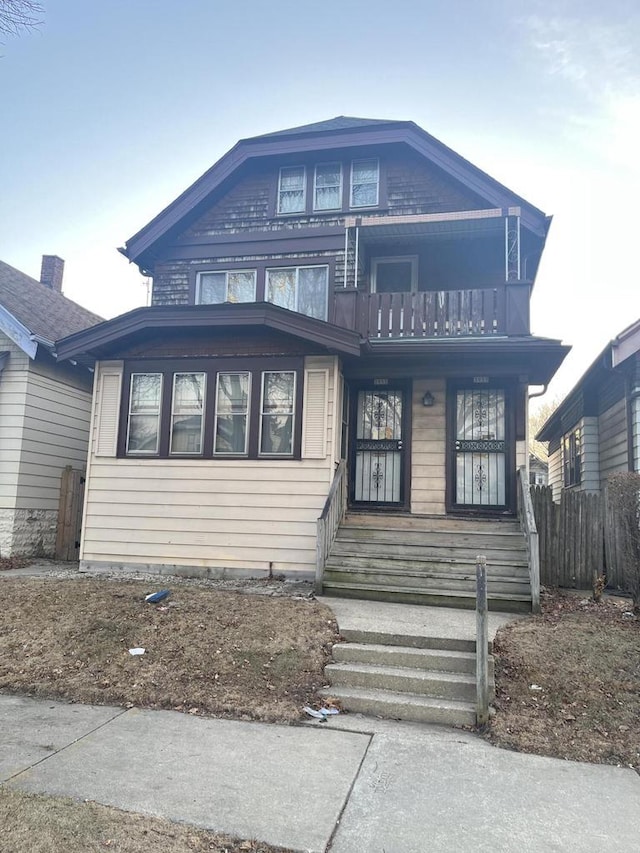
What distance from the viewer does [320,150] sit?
39.8ft

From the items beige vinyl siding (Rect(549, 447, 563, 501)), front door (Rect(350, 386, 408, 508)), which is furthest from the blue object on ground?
beige vinyl siding (Rect(549, 447, 563, 501))

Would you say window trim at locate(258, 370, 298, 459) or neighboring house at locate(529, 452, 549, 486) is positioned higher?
neighboring house at locate(529, 452, 549, 486)

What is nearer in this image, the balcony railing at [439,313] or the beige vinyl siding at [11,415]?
the balcony railing at [439,313]

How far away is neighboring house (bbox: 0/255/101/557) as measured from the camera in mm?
11305

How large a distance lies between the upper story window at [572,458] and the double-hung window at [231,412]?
8.56 meters

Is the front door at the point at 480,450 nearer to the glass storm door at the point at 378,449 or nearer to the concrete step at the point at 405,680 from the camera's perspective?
the glass storm door at the point at 378,449

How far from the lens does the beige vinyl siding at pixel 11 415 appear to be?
37.1ft

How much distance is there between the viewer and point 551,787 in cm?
373

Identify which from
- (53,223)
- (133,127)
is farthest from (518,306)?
(53,223)

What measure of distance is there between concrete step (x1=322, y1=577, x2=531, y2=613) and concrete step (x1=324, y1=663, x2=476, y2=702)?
2101mm

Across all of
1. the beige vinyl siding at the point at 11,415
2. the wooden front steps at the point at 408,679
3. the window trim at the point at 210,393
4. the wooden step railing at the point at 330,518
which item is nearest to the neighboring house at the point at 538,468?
the wooden step railing at the point at 330,518

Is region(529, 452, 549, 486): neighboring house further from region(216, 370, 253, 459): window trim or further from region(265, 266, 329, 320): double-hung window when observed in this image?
region(216, 370, 253, 459): window trim

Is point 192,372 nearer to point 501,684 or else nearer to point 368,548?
point 368,548

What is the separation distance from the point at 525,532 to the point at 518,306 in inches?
154
